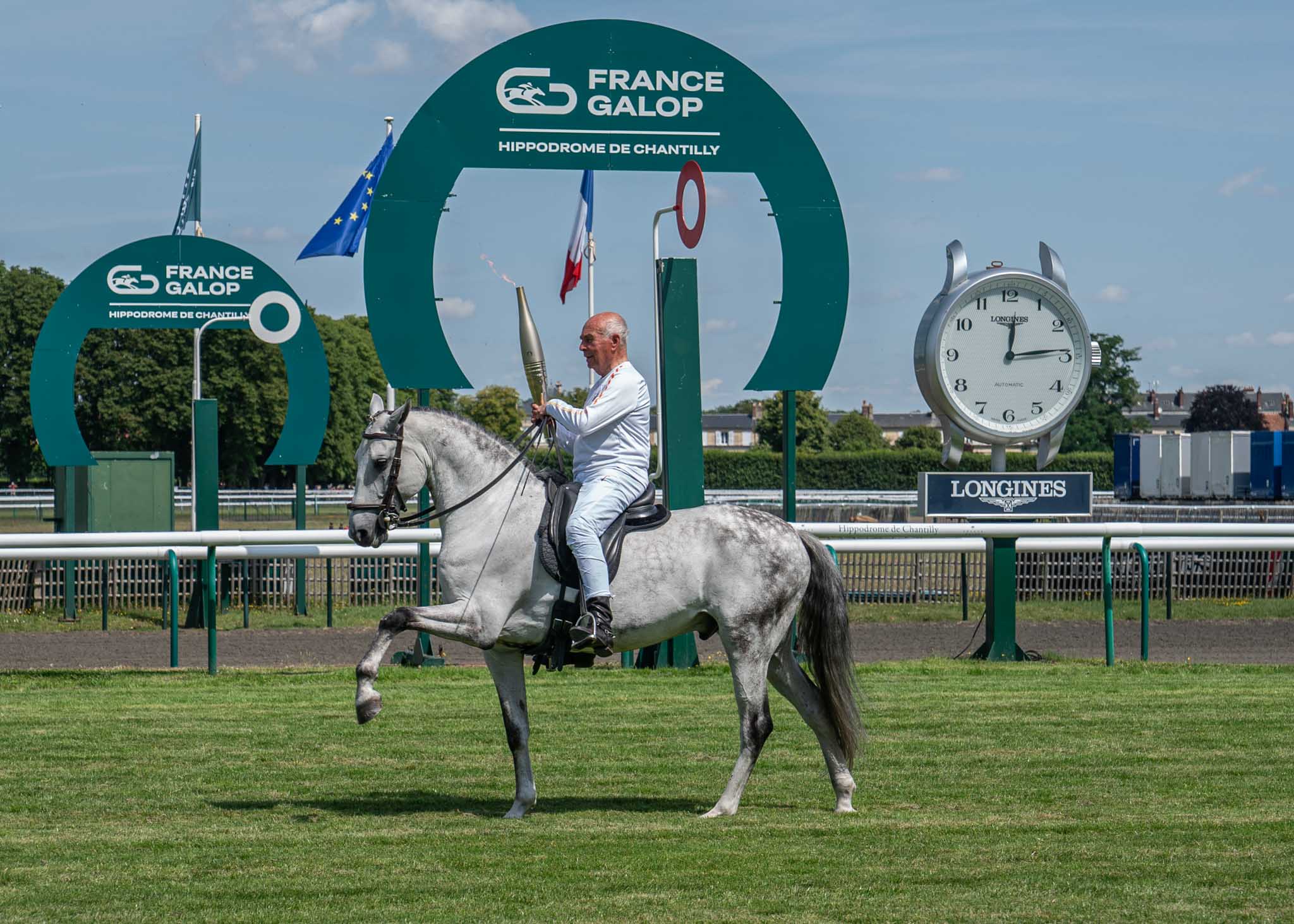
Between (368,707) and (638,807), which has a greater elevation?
(368,707)


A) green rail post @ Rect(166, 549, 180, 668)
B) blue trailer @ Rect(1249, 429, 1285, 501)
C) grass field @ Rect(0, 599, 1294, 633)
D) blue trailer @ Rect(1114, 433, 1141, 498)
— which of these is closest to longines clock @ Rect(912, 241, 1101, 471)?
grass field @ Rect(0, 599, 1294, 633)

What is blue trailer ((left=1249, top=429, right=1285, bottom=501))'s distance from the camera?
3956 centimetres

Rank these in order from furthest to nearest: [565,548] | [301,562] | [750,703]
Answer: [301,562], [750,703], [565,548]

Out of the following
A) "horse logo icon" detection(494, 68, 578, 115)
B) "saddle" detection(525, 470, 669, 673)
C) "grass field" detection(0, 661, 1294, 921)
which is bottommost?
"grass field" detection(0, 661, 1294, 921)

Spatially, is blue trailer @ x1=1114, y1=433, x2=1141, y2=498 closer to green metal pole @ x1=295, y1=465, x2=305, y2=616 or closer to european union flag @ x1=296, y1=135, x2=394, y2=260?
european union flag @ x1=296, y1=135, x2=394, y2=260

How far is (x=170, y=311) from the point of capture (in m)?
20.6

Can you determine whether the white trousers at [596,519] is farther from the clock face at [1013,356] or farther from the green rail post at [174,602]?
the clock face at [1013,356]

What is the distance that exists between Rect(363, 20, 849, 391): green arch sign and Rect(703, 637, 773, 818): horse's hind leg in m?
6.37

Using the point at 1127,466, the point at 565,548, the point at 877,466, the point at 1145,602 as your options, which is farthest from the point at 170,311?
the point at 877,466

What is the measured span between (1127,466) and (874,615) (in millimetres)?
27795

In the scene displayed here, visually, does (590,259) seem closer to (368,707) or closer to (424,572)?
(424,572)

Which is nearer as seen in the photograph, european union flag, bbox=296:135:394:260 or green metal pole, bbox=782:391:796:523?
green metal pole, bbox=782:391:796:523

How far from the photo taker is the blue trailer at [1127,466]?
44031 millimetres

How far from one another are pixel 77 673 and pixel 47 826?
6.69 meters
